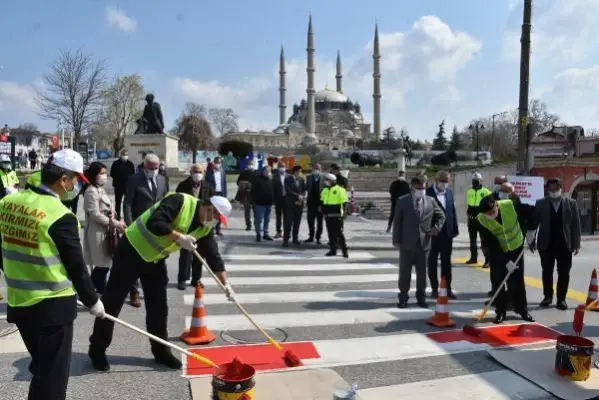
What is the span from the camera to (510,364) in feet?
18.3

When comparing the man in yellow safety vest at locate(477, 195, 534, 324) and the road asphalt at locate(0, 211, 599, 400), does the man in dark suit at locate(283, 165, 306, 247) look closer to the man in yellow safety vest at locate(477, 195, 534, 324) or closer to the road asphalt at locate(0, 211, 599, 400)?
the road asphalt at locate(0, 211, 599, 400)

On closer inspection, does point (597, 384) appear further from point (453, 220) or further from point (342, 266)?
point (342, 266)

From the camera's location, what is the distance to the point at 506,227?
24.3 ft

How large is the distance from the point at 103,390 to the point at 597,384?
4531 mm

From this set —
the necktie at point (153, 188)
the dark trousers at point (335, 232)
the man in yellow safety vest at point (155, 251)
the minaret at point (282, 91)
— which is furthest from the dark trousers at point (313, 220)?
the minaret at point (282, 91)

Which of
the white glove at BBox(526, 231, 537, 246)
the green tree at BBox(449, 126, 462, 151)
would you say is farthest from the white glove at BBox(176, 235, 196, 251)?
the green tree at BBox(449, 126, 462, 151)

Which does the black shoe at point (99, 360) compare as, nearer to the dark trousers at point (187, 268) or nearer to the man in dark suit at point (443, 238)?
the dark trousers at point (187, 268)

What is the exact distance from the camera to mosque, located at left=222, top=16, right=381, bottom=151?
137m

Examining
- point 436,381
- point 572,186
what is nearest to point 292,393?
point 436,381

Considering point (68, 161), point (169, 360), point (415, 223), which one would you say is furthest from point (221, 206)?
point (415, 223)

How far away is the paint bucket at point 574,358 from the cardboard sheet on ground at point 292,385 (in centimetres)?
210

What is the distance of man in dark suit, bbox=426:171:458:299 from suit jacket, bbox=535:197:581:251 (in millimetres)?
1331

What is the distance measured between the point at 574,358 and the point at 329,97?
165 m

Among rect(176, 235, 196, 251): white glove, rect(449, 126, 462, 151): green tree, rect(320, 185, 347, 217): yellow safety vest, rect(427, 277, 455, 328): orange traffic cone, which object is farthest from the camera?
rect(449, 126, 462, 151): green tree
